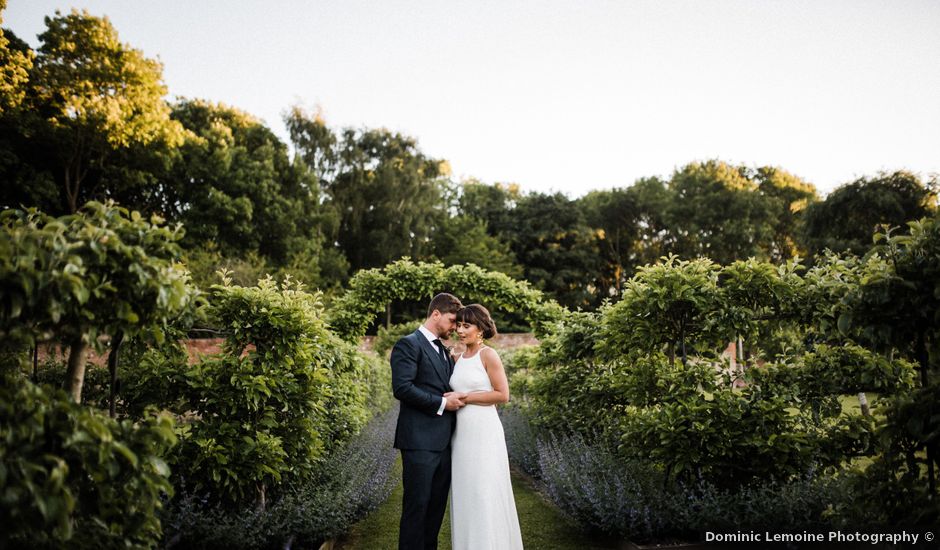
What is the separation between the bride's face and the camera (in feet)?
14.7

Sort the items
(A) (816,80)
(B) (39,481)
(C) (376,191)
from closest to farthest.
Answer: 1. (B) (39,481)
2. (A) (816,80)
3. (C) (376,191)

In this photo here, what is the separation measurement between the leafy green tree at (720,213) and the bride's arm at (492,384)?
30151 mm

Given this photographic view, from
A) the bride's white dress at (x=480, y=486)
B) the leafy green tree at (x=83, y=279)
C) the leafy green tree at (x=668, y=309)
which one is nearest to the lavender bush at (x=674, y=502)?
the bride's white dress at (x=480, y=486)

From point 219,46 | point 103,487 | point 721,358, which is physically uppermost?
point 219,46

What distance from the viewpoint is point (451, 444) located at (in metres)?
4.34

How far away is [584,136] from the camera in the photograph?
20891 mm

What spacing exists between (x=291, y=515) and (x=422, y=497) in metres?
1.30

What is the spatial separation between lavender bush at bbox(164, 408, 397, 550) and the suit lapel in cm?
161

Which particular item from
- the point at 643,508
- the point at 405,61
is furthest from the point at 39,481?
the point at 405,61

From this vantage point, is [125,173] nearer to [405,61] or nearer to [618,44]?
[405,61]

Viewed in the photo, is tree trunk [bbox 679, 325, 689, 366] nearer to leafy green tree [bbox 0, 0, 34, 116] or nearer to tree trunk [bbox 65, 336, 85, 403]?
tree trunk [bbox 65, 336, 85, 403]

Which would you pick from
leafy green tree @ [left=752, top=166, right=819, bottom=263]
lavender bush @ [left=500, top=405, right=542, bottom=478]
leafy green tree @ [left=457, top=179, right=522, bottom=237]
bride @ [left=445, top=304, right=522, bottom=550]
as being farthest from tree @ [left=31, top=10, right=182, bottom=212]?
leafy green tree @ [left=752, top=166, right=819, bottom=263]

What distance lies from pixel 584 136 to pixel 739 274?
16.8 metres

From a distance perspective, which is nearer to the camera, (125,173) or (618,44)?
(618,44)
